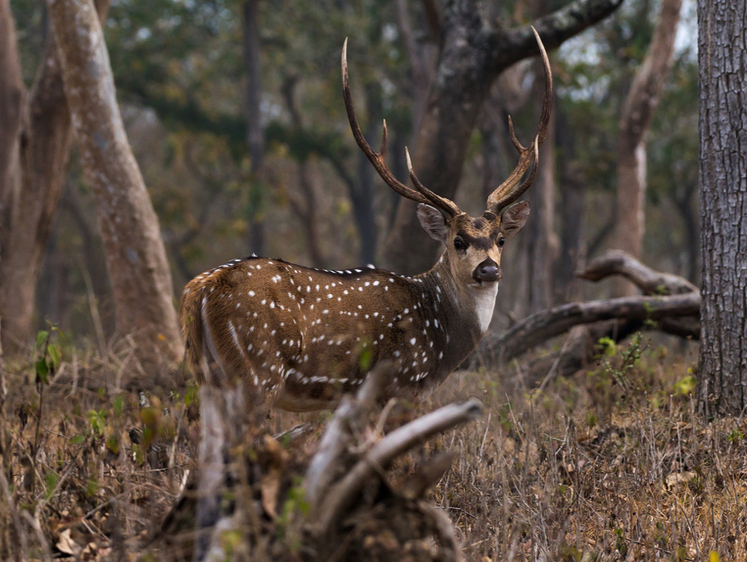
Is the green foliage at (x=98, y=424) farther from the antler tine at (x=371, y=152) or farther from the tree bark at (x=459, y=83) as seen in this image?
the tree bark at (x=459, y=83)

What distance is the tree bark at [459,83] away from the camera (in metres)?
7.81

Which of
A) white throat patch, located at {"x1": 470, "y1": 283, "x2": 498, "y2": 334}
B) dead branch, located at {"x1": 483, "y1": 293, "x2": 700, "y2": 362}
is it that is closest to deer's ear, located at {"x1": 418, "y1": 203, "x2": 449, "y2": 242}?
white throat patch, located at {"x1": 470, "y1": 283, "x2": 498, "y2": 334}

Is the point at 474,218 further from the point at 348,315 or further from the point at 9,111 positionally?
the point at 9,111

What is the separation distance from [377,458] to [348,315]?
8.29 ft

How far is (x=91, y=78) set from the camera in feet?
23.6

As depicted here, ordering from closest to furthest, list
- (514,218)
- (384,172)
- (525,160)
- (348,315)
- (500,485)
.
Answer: (500,485) < (348,315) < (384,172) < (525,160) < (514,218)

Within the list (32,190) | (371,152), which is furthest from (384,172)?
(32,190)

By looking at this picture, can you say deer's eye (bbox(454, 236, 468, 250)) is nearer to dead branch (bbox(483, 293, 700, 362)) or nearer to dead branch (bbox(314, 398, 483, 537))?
dead branch (bbox(483, 293, 700, 362))

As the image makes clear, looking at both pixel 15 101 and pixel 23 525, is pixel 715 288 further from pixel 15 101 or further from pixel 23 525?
pixel 15 101

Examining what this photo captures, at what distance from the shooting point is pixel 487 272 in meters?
5.16

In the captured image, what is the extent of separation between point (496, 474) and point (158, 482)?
174 centimetres

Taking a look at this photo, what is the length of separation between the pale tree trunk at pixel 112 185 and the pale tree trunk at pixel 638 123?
7.99 meters

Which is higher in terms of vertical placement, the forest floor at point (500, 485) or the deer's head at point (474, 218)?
the deer's head at point (474, 218)

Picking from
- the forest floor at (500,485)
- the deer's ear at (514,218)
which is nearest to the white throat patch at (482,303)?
the deer's ear at (514,218)
